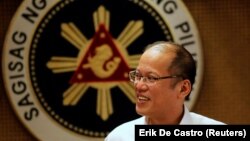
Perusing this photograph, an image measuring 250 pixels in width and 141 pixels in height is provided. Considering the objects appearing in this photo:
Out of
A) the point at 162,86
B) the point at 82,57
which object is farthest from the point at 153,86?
the point at 82,57

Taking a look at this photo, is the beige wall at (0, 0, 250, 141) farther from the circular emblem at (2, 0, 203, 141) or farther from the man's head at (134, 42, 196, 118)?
the man's head at (134, 42, 196, 118)

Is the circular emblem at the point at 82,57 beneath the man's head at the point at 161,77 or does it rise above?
above

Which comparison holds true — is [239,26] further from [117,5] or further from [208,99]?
[117,5]

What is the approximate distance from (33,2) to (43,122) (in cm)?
61

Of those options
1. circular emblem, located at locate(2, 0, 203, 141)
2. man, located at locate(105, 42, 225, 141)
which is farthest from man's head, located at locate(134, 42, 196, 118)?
circular emblem, located at locate(2, 0, 203, 141)

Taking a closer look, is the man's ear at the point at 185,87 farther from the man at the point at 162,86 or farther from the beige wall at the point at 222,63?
the beige wall at the point at 222,63

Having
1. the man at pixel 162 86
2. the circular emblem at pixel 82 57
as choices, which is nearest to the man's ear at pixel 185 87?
the man at pixel 162 86

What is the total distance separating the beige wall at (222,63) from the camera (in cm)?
265

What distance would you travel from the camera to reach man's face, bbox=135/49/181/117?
4.38 ft

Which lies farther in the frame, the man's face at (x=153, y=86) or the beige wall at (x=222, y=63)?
the beige wall at (x=222, y=63)

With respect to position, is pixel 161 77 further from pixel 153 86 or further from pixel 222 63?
pixel 222 63

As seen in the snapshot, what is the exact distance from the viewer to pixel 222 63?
105 inches

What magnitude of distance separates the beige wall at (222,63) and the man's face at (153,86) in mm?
1322

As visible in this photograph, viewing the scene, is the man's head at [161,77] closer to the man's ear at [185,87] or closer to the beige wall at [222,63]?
the man's ear at [185,87]
